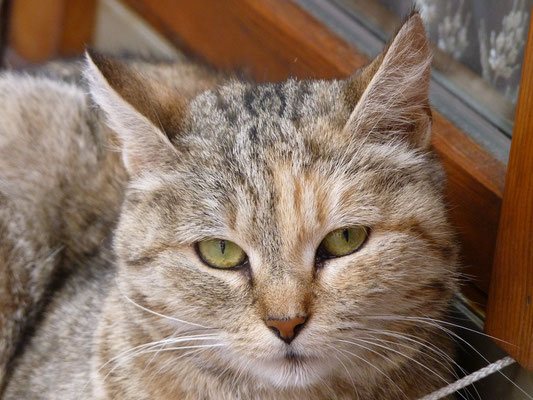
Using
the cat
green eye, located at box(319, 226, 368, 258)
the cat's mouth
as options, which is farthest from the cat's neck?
green eye, located at box(319, 226, 368, 258)

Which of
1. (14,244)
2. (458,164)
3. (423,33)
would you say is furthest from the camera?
(14,244)

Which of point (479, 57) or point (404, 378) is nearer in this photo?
point (404, 378)

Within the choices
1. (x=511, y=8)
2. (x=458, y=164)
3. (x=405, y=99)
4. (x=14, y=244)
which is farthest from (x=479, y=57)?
(x=14, y=244)

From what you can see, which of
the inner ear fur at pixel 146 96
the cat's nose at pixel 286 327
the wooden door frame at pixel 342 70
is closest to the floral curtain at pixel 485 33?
the wooden door frame at pixel 342 70

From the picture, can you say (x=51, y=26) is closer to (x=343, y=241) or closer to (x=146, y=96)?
(x=146, y=96)

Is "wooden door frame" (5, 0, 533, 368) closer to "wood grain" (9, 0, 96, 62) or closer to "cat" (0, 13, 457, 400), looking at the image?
"wood grain" (9, 0, 96, 62)

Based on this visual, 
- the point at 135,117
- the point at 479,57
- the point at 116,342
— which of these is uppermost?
the point at 479,57

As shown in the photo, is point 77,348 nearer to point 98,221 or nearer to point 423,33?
point 98,221
